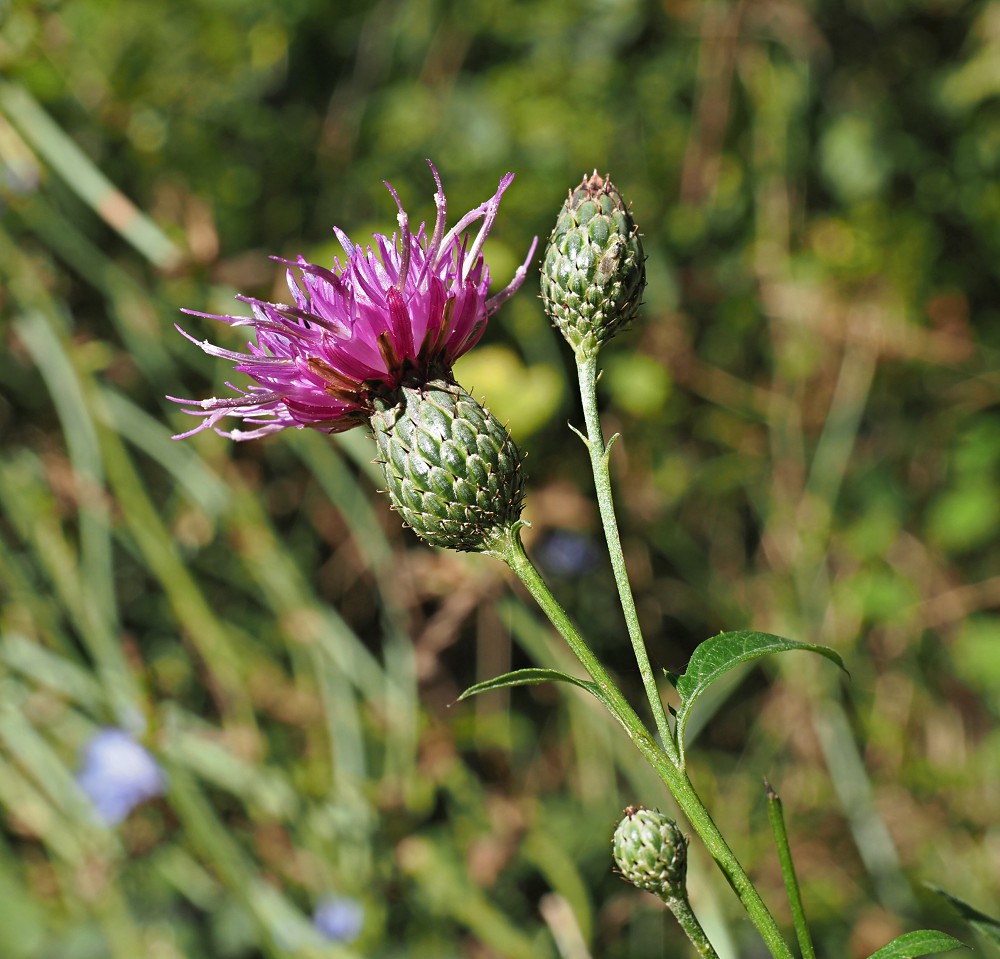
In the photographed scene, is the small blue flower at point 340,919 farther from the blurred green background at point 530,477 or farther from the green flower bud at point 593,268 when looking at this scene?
the green flower bud at point 593,268

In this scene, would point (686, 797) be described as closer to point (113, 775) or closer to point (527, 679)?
point (527, 679)

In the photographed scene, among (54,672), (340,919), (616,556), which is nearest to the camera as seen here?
(616,556)

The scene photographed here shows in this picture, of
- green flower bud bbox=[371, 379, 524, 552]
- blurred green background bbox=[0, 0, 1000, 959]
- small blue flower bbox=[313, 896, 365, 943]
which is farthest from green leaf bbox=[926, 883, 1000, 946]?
small blue flower bbox=[313, 896, 365, 943]

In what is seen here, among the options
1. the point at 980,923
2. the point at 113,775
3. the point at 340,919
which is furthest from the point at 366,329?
the point at 113,775

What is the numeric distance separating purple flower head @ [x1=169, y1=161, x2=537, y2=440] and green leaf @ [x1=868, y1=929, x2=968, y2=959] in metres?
0.61

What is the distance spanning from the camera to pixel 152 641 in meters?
2.73

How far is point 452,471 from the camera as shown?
0.92 metres

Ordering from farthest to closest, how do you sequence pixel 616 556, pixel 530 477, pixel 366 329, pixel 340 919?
pixel 530 477 < pixel 340 919 < pixel 366 329 < pixel 616 556

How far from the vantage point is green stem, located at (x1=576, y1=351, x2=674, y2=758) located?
2.64 feet

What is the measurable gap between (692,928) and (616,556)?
1.01 ft

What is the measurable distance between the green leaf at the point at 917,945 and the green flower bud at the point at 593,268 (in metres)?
0.56

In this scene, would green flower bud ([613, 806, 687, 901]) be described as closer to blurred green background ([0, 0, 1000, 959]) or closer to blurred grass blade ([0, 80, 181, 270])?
blurred green background ([0, 0, 1000, 959])

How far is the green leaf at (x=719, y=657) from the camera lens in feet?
2.52

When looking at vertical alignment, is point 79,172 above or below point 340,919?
above
